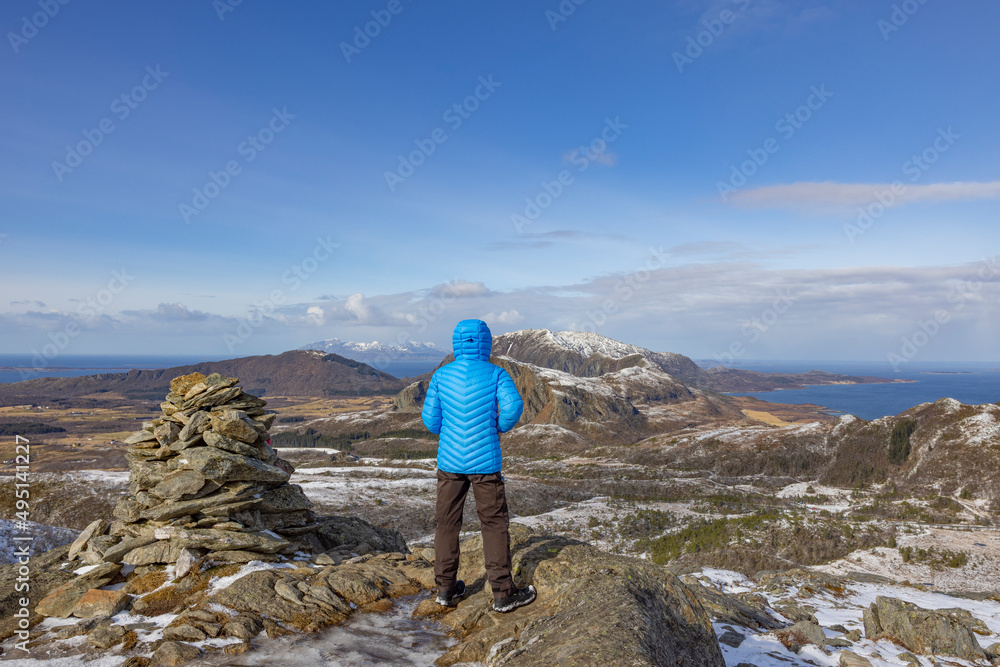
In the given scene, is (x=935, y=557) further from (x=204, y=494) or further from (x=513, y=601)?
(x=204, y=494)

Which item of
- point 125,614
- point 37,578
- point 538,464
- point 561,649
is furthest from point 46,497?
point 538,464

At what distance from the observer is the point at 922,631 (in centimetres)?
1352

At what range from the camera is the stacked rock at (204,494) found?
12469mm

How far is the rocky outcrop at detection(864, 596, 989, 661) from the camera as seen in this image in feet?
43.0

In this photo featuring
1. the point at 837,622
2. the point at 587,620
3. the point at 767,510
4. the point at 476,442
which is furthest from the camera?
the point at 767,510

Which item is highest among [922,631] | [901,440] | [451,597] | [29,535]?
[451,597]

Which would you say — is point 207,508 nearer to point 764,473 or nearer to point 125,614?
point 125,614

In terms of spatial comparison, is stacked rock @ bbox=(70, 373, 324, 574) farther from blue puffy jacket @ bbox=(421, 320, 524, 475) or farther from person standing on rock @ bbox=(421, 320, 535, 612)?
blue puffy jacket @ bbox=(421, 320, 524, 475)

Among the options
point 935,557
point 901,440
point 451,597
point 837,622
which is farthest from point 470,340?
point 901,440

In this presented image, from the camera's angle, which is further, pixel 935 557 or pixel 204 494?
pixel 935 557

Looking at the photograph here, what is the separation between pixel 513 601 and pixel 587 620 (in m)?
2.39

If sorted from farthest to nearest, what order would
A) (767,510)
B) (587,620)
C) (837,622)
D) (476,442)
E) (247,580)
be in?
1. (767,510)
2. (837,622)
3. (247,580)
4. (476,442)
5. (587,620)

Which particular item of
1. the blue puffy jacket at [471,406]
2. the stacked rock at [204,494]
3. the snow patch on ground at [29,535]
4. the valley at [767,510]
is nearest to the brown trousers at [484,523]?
the blue puffy jacket at [471,406]

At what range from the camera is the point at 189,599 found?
10109 millimetres
